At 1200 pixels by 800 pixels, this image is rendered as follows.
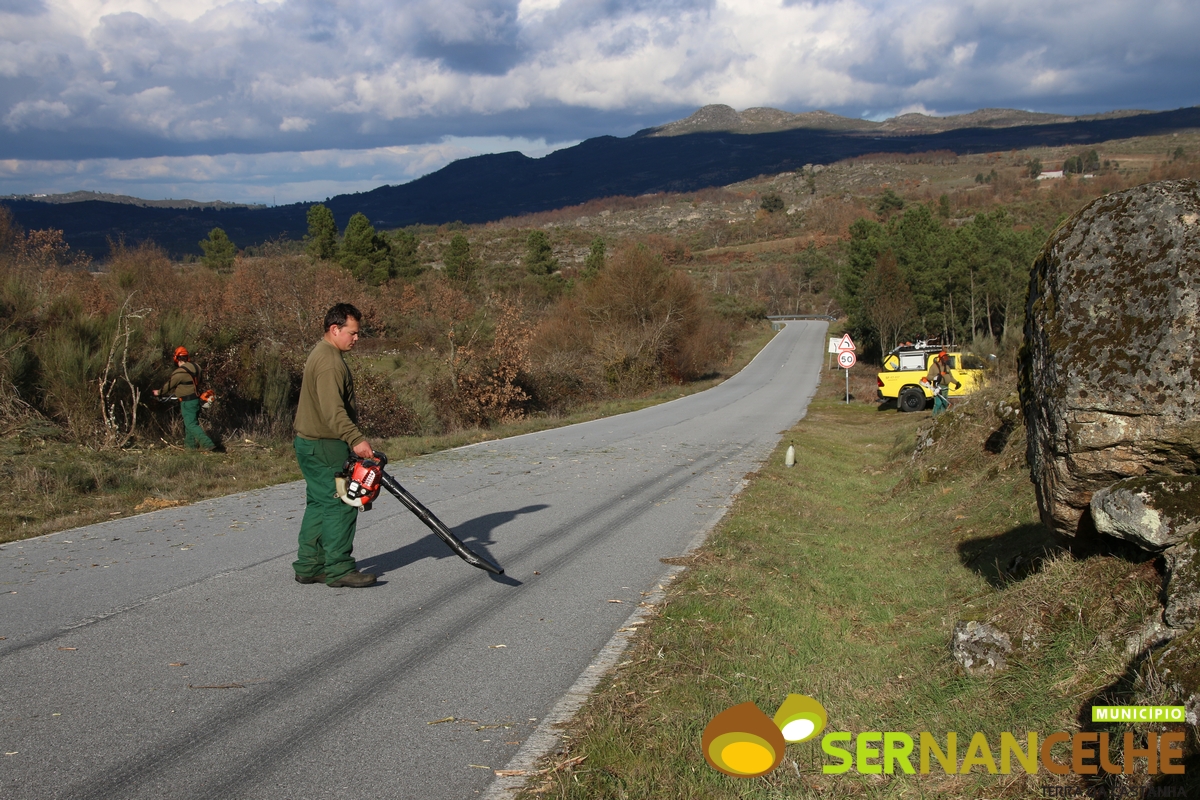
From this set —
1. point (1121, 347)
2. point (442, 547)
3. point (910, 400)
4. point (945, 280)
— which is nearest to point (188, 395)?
point (442, 547)

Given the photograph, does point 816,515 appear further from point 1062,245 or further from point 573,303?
point 573,303

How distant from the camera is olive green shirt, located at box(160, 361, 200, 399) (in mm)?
13461

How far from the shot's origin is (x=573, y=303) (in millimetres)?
46781

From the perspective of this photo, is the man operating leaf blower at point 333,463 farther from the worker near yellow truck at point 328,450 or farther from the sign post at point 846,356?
the sign post at point 846,356

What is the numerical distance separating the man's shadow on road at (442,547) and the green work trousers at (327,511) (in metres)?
0.56

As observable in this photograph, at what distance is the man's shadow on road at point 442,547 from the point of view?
685 cm

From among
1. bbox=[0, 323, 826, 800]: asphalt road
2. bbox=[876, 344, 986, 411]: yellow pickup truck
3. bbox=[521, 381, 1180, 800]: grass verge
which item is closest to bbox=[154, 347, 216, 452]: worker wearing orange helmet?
bbox=[0, 323, 826, 800]: asphalt road

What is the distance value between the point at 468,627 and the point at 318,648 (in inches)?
38.4

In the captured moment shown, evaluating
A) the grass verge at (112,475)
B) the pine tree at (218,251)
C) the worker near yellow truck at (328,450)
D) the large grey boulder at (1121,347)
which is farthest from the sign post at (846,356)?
the pine tree at (218,251)

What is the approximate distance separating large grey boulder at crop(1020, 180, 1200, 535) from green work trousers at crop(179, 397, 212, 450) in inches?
505

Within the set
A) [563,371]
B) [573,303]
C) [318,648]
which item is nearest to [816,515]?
[318,648]

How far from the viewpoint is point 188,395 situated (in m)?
13.6

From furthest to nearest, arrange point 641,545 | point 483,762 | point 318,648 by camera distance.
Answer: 1. point 641,545
2. point 318,648
3. point 483,762

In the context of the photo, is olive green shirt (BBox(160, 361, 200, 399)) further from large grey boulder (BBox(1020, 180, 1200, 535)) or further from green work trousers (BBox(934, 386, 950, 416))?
green work trousers (BBox(934, 386, 950, 416))
